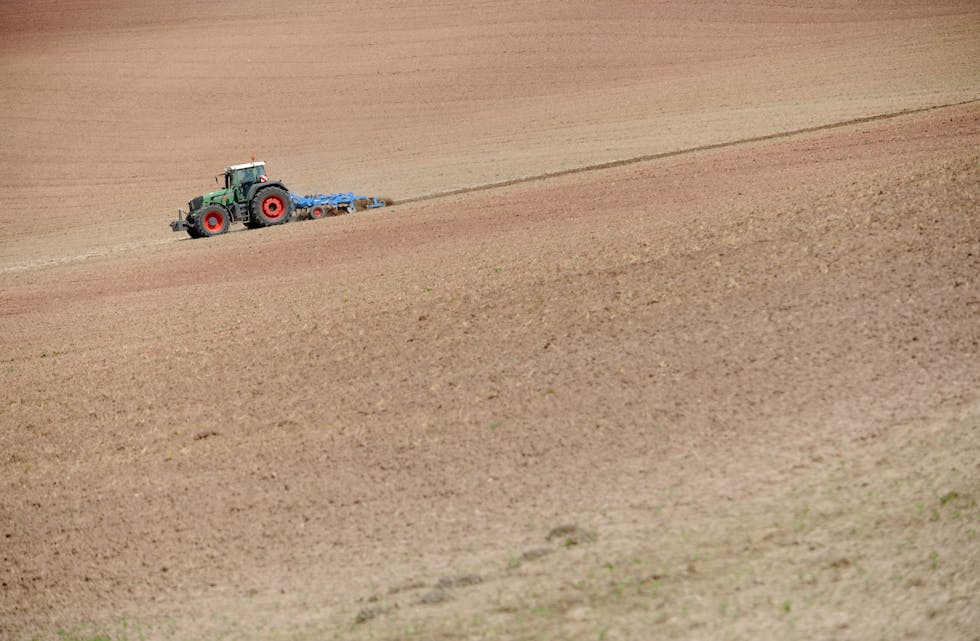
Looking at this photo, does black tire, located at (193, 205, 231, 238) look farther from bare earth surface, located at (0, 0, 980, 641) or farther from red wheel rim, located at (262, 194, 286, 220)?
bare earth surface, located at (0, 0, 980, 641)

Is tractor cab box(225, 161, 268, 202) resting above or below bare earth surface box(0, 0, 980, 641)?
above

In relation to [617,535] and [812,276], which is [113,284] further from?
[617,535]

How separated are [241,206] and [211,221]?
2.47ft

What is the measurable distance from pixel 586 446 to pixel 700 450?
3.09 ft

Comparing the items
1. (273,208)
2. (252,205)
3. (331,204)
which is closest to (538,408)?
(331,204)

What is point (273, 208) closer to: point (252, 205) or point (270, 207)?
point (270, 207)

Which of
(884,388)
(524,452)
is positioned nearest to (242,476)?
(524,452)

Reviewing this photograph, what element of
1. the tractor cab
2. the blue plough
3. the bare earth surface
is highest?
the tractor cab

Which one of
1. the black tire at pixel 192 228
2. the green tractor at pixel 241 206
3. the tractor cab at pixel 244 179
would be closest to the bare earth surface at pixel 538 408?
the green tractor at pixel 241 206

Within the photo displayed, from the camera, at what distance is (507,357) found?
11680mm

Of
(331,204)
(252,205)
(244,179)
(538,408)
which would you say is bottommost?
(538,408)

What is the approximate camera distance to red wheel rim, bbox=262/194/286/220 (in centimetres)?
2592

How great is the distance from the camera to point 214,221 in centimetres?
2598

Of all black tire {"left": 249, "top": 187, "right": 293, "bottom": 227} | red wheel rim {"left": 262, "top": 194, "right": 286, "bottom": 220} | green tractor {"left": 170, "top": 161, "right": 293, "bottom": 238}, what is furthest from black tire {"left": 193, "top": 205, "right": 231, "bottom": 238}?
red wheel rim {"left": 262, "top": 194, "right": 286, "bottom": 220}
